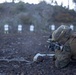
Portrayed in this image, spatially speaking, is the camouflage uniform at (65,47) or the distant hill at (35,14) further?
the distant hill at (35,14)

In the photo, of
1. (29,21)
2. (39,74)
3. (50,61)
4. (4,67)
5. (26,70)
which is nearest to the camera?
(39,74)

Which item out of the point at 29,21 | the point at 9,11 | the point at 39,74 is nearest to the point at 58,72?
the point at 39,74

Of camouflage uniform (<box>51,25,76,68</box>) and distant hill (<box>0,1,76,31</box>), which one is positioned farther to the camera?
distant hill (<box>0,1,76,31</box>)

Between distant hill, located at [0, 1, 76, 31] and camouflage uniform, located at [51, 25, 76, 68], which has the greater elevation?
distant hill, located at [0, 1, 76, 31]

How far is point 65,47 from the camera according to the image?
8.11m

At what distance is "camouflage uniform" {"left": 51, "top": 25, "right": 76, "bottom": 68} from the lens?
26.7 ft

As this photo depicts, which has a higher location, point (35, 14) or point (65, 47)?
point (35, 14)

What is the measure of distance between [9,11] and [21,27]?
18965 millimetres

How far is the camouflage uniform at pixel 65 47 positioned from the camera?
814 cm

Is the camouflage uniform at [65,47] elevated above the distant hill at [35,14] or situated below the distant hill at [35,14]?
below

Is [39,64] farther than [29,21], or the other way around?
[29,21]

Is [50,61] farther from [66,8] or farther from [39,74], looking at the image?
[66,8]

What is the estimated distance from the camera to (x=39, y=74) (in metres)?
7.43

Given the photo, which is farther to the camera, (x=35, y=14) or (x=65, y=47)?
(x=35, y=14)
